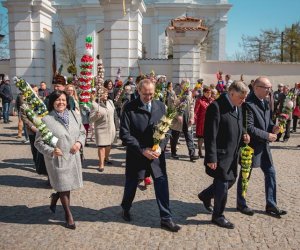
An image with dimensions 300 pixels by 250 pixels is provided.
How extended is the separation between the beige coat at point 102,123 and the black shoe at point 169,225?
11.3 ft

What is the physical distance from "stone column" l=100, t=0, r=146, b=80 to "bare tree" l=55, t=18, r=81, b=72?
18583 millimetres

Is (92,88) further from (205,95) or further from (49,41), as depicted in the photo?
(49,41)

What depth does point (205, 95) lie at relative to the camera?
9.45 metres

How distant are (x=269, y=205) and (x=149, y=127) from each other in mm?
2097

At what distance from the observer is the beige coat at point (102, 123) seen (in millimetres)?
8125

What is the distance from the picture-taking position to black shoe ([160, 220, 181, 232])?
4.92 m

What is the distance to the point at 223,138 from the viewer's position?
494 cm

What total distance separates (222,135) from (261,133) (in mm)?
697

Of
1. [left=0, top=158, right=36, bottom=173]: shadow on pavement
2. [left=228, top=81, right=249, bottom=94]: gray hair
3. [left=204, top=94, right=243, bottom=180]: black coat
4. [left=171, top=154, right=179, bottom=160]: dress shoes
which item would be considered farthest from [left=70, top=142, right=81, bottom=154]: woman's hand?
[left=171, top=154, right=179, bottom=160]: dress shoes

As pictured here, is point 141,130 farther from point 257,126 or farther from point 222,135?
point 257,126

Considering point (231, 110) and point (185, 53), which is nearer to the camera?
point (231, 110)

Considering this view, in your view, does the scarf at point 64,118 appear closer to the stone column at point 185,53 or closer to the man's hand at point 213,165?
the man's hand at point 213,165

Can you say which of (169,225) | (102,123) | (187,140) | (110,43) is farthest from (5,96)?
(169,225)

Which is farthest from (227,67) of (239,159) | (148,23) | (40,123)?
(148,23)
